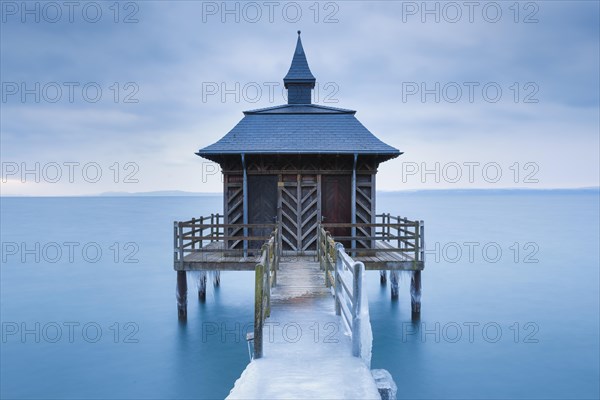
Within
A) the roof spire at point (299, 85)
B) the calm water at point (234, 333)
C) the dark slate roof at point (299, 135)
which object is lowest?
the calm water at point (234, 333)

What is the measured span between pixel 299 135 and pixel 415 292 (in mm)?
7909

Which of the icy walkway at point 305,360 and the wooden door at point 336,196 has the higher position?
the wooden door at point 336,196

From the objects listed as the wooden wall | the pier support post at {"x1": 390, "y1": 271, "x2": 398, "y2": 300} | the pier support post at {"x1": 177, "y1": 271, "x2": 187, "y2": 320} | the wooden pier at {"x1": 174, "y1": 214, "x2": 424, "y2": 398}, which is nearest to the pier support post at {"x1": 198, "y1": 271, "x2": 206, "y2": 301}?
the pier support post at {"x1": 177, "y1": 271, "x2": 187, "y2": 320}

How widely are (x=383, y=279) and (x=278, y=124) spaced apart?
11.8 meters

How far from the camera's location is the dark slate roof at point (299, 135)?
14.5 metres

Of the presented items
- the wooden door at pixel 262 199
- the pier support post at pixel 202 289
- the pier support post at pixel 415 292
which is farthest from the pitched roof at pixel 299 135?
the pier support post at pixel 202 289

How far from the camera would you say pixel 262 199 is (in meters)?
15.4

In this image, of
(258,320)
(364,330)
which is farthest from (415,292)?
(258,320)

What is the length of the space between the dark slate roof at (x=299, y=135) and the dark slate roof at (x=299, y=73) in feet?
5.73

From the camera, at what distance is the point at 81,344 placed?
599 inches

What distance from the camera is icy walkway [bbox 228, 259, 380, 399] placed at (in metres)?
5.23

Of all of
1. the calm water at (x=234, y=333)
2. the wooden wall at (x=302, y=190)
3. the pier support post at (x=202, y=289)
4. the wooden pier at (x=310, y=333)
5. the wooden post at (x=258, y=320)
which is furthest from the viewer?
the pier support post at (x=202, y=289)

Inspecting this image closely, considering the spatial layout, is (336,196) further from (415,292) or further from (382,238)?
(415,292)

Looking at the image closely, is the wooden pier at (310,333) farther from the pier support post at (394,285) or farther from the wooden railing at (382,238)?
the pier support post at (394,285)
